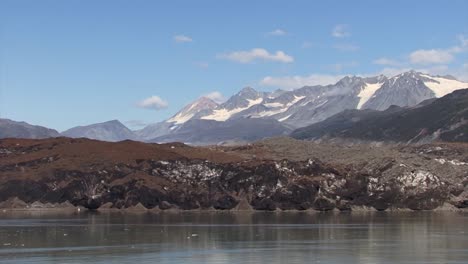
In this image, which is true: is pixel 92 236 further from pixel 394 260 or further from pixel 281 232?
pixel 394 260

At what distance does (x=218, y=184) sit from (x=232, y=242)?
62.2 meters

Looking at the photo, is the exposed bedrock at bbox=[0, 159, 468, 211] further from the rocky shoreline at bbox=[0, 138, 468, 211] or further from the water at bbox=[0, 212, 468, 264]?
the water at bbox=[0, 212, 468, 264]

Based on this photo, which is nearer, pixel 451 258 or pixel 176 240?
pixel 451 258

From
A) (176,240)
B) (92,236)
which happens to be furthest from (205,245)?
(92,236)

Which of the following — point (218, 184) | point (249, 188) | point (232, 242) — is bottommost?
point (232, 242)

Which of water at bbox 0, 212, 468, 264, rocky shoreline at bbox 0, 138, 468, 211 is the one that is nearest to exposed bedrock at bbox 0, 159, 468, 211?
rocky shoreline at bbox 0, 138, 468, 211

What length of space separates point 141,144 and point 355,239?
254ft

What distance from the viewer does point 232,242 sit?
177 feet

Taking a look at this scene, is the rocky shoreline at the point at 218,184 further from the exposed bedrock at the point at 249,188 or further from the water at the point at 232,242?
the water at the point at 232,242

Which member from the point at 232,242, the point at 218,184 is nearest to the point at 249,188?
the point at 218,184

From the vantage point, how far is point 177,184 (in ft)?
383

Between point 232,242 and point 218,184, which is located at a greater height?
point 218,184

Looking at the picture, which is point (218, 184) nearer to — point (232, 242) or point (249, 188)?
point (249, 188)

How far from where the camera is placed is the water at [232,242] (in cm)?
4334
